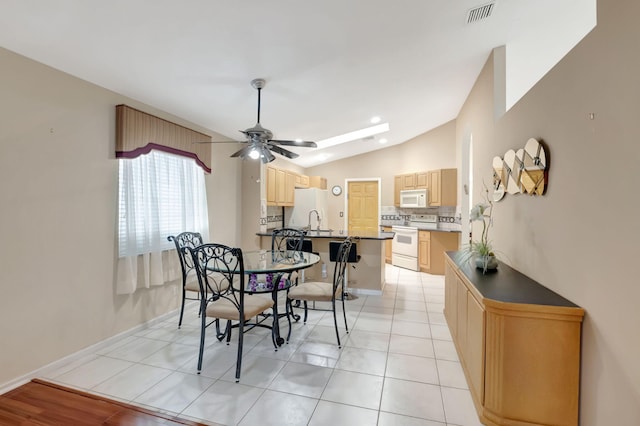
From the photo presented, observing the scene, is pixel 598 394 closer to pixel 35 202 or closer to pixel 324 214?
pixel 35 202

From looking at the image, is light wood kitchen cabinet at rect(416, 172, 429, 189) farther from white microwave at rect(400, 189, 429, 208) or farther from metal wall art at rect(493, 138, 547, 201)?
metal wall art at rect(493, 138, 547, 201)

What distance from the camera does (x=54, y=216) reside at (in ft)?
7.60

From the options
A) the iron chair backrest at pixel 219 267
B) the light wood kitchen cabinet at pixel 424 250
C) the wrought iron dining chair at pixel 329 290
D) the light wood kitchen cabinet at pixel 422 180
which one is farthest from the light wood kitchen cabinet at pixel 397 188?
the iron chair backrest at pixel 219 267

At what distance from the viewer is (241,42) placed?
223 cm

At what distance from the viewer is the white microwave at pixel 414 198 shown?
6.01m

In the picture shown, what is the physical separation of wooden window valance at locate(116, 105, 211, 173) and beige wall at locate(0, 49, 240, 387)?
99 millimetres

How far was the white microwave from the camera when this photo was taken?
19.7 ft

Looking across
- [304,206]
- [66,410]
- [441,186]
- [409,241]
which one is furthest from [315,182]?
[66,410]

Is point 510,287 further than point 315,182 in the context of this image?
No

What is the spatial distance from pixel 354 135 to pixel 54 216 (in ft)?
15.6

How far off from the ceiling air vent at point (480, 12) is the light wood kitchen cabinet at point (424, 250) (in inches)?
152

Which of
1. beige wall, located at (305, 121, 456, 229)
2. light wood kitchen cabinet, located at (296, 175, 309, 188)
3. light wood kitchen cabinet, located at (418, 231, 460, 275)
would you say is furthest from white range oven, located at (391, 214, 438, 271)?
light wood kitchen cabinet, located at (296, 175, 309, 188)

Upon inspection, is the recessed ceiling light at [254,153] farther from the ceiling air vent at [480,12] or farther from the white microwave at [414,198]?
the white microwave at [414,198]

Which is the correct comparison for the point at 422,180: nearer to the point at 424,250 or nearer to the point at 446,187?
the point at 446,187
